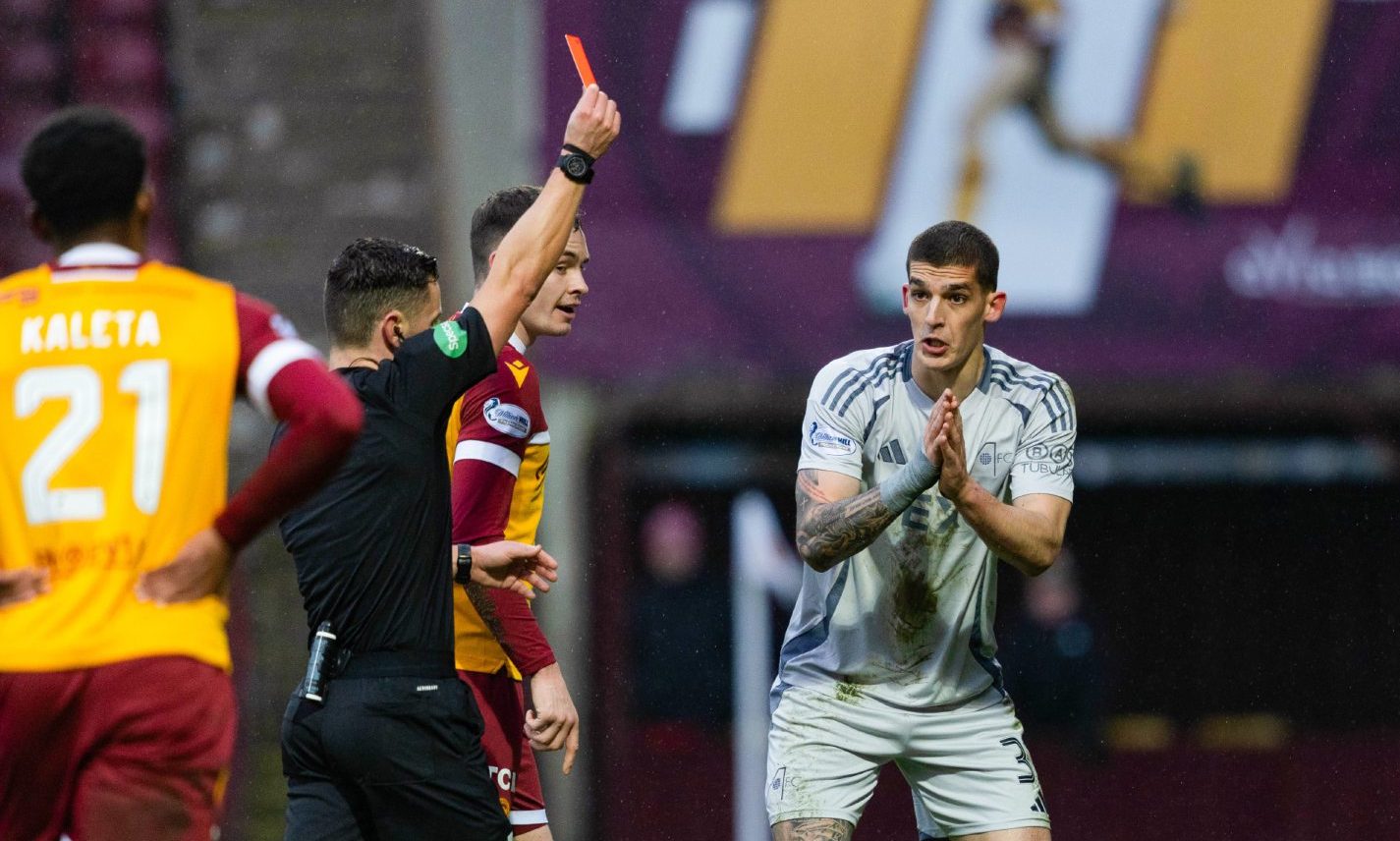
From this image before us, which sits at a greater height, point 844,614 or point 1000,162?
point 1000,162

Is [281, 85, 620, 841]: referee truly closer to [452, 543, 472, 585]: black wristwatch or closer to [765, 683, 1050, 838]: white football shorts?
[452, 543, 472, 585]: black wristwatch

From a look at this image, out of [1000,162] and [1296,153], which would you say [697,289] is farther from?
[1296,153]

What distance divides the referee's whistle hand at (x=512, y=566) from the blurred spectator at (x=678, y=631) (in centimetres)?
603

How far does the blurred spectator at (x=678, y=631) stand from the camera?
10.7m

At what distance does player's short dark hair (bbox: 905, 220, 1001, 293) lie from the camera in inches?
194

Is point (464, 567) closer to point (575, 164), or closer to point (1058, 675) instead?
point (575, 164)

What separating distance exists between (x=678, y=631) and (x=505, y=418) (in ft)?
20.4

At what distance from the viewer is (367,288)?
4.32 meters

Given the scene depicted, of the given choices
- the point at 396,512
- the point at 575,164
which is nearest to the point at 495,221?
the point at 575,164

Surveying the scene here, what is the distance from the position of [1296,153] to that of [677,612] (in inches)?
197

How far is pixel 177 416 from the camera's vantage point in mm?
3289

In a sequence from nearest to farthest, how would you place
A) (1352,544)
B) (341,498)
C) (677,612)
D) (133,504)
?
(133,504) < (341,498) < (677,612) < (1352,544)

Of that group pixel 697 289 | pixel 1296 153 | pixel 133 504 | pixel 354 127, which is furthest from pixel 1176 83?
pixel 133 504

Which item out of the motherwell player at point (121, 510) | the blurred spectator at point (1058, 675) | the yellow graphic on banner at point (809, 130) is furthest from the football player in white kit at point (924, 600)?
the yellow graphic on banner at point (809, 130)
